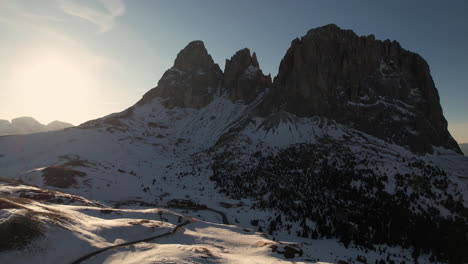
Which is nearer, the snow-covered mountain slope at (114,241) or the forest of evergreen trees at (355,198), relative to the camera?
the snow-covered mountain slope at (114,241)

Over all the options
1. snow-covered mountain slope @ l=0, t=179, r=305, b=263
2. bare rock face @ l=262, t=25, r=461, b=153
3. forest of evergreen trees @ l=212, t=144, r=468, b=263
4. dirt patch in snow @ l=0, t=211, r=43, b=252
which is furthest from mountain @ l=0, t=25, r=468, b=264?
dirt patch in snow @ l=0, t=211, r=43, b=252

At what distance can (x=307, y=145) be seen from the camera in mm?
150500

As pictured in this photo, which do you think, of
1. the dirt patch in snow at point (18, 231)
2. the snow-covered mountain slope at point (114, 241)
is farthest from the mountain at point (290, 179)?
the dirt patch in snow at point (18, 231)

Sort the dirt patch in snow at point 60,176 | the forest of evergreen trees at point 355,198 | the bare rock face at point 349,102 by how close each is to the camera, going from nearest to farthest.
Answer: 1. the forest of evergreen trees at point 355,198
2. the dirt patch in snow at point 60,176
3. the bare rock face at point 349,102

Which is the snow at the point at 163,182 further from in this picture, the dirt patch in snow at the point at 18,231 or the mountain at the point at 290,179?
the dirt patch in snow at the point at 18,231

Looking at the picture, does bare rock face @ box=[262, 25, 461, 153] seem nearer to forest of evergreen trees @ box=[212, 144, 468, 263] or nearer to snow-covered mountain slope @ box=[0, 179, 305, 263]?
forest of evergreen trees @ box=[212, 144, 468, 263]

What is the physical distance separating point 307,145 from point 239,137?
40.8 meters

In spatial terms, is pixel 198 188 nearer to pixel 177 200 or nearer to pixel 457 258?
pixel 177 200

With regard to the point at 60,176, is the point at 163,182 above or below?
below

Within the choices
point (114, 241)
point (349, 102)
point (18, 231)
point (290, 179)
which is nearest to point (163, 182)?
point (290, 179)

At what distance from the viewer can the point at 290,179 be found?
4513 inches

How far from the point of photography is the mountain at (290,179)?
52.1 m

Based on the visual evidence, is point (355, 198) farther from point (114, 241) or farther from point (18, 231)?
point (18, 231)

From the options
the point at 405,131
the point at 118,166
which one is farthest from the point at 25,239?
the point at 405,131
